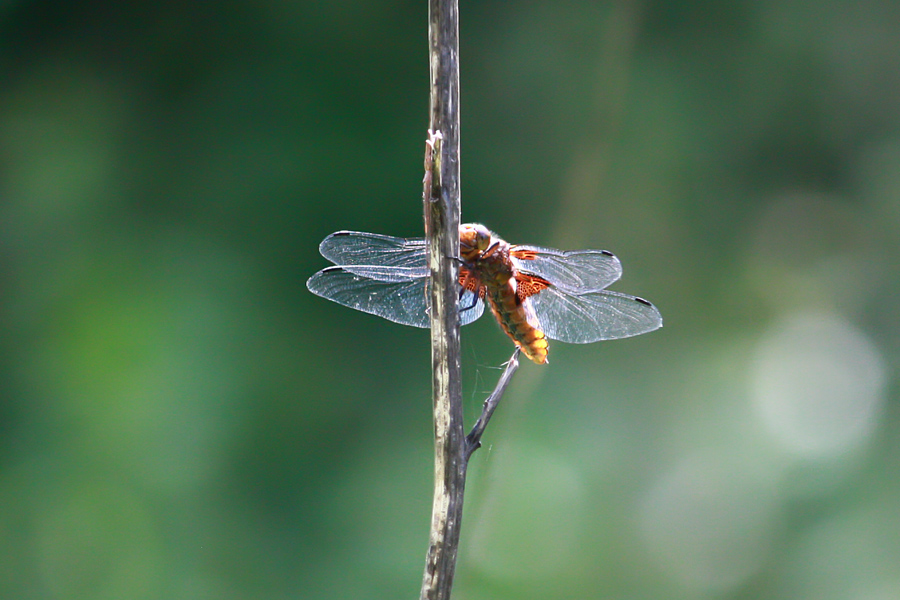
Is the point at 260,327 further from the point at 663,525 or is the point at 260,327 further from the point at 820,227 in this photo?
the point at 820,227

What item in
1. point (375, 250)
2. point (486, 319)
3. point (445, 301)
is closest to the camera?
point (445, 301)

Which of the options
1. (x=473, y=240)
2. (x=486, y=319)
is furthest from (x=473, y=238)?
(x=486, y=319)

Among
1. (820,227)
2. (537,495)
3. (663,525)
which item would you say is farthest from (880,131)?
(537,495)

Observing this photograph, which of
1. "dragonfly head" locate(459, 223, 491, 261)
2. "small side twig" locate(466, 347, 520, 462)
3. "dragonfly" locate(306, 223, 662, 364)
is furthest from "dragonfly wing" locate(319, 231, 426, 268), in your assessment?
"small side twig" locate(466, 347, 520, 462)

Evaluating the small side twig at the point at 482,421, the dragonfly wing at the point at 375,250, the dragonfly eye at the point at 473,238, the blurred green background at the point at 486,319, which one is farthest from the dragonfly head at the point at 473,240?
the blurred green background at the point at 486,319

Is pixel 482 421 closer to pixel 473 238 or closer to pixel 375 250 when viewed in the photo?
pixel 473 238

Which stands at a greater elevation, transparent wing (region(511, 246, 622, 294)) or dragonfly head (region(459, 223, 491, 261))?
dragonfly head (region(459, 223, 491, 261))

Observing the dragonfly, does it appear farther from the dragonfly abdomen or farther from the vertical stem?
the vertical stem
